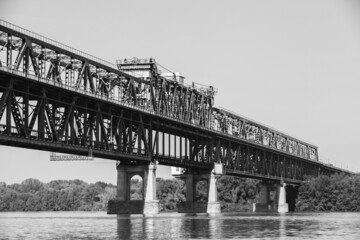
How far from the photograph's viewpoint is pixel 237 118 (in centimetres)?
19625

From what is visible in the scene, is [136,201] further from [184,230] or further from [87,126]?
[184,230]

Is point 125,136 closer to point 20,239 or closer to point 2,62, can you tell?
point 2,62

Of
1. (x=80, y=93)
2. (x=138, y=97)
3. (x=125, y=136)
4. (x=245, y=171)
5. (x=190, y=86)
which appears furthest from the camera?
(x=245, y=171)

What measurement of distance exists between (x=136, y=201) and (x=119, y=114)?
1678 cm

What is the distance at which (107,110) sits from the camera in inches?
4774

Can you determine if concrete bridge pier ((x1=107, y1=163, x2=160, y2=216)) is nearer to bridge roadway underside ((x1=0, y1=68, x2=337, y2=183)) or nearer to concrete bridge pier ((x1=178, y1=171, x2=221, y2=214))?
bridge roadway underside ((x1=0, y1=68, x2=337, y2=183))

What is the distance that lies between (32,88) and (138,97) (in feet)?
132

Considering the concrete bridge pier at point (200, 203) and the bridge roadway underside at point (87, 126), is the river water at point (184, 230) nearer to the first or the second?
the bridge roadway underside at point (87, 126)

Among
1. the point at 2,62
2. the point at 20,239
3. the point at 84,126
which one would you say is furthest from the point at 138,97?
the point at 20,239

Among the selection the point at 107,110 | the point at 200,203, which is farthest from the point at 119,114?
the point at 200,203

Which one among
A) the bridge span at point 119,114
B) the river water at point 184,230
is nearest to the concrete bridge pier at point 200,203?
the bridge span at point 119,114

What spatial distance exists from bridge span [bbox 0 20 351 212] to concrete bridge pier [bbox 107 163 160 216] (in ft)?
0.55

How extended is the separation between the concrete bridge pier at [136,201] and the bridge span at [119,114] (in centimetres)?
17

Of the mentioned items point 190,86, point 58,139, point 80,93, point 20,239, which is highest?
point 190,86
